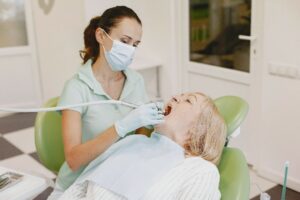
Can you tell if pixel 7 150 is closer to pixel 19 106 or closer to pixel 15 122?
pixel 15 122

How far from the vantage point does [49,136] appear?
1.61 m

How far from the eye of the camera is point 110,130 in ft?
4.30

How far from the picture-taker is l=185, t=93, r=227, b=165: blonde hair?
4.47 ft

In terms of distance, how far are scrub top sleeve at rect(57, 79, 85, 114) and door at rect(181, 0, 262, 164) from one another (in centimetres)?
136

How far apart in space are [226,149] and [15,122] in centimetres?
268

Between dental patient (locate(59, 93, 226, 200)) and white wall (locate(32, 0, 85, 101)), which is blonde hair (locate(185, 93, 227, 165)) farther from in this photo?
white wall (locate(32, 0, 85, 101))

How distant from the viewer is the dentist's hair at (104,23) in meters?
1.53

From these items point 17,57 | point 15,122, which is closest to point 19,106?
point 15,122

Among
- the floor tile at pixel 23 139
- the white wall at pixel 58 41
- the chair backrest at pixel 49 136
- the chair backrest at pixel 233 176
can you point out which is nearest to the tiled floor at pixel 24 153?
the floor tile at pixel 23 139

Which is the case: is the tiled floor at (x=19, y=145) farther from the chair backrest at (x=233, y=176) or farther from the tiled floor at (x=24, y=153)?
the chair backrest at (x=233, y=176)

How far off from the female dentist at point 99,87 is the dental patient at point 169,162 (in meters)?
0.06

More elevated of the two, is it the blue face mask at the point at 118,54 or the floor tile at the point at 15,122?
the blue face mask at the point at 118,54

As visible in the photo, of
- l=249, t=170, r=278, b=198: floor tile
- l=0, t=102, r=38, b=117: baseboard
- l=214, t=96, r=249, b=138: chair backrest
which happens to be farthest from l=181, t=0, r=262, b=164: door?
l=0, t=102, r=38, b=117: baseboard

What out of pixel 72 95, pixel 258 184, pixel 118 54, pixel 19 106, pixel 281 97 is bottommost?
pixel 258 184
